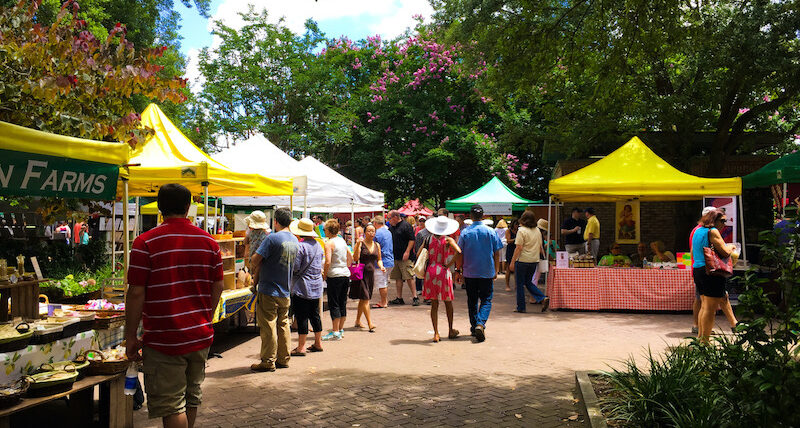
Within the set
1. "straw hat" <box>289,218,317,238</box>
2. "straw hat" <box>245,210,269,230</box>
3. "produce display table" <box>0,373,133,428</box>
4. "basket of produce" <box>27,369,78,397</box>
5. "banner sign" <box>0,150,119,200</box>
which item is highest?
"banner sign" <box>0,150,119,200</box>

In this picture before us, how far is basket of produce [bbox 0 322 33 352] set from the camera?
4.37 meters

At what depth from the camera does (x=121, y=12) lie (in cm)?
2066

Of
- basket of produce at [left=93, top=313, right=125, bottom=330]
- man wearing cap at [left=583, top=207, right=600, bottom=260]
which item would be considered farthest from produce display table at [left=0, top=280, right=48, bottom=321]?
man wearing cap at [left=583, top=207, right=600, bottom=260]

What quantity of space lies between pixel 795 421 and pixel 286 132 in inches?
1197

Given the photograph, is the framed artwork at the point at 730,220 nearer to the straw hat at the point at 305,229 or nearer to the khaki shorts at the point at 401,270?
the khaki shorts at the point at 401,270

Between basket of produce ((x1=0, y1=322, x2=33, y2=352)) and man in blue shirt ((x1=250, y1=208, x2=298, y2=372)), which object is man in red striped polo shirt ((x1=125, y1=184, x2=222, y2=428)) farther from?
man in blue shirt ((x1=250, y1=208, x2=298, y2=372))

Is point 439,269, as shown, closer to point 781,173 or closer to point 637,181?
point 637,181

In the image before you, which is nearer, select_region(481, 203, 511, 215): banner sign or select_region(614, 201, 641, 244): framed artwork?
select_region(614, 201, 641, 244): framed artwork

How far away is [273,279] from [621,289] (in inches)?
288

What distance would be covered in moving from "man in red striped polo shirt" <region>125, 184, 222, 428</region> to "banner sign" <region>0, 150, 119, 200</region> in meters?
0.97

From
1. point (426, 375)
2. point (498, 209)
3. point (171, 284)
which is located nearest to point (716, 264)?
point (426, 375)

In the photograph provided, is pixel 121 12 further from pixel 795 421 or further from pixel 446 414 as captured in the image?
pixel 795 421

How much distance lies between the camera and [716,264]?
7.91 meters

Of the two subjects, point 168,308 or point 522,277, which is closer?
point 168,308
